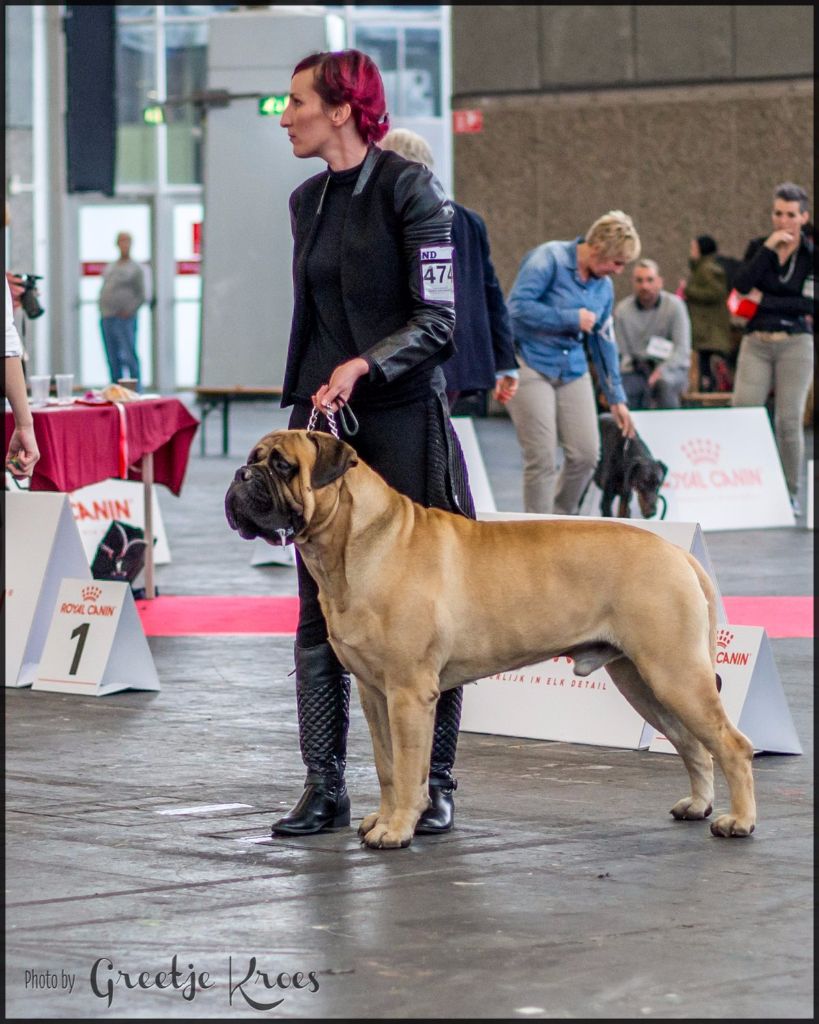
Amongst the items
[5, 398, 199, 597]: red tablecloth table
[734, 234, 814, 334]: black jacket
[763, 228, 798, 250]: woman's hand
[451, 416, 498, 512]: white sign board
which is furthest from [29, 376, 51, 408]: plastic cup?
[763, 228, 798, 250]: woman's hand

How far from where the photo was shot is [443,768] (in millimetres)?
4695

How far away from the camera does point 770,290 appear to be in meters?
11.4

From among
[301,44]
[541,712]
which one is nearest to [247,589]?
[541,712]

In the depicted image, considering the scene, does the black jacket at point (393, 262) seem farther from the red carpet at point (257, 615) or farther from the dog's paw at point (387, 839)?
the red carpet at point (257, 615)

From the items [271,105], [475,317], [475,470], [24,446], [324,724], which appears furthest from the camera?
[271,105]

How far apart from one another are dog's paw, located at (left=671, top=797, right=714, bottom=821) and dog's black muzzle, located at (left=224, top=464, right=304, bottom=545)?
1341 mm

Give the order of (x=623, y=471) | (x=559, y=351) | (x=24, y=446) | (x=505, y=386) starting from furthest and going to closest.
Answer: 1. (x=623, y=471)
2. (x=559, y=351)
3. (x=505, y=386)
4. (x=24, y=446)

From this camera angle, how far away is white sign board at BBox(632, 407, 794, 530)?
11.8 metres

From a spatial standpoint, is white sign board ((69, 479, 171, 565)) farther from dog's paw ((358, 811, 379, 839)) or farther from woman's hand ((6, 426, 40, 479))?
dog's paw ((358, 811, 379, 839))

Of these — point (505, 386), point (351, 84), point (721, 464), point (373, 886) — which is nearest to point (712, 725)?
point (373, 886)

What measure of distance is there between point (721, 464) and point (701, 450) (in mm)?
197

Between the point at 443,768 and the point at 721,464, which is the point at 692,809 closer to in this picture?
the point at 443,768

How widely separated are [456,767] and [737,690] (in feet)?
2.92

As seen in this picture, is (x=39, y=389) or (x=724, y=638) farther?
(x=39, y=389)
